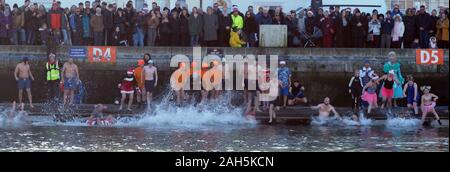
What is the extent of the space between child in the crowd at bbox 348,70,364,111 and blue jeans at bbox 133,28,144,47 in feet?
22.0

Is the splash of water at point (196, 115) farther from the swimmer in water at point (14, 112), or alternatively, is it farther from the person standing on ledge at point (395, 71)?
the person standing on ledge at point (395, 71)

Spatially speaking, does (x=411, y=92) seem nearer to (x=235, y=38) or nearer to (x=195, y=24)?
(x=235, y=38)

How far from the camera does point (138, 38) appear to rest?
24547 mm

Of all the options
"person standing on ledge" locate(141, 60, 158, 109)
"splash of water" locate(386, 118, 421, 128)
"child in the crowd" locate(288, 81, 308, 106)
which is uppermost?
"person standing on ledge" locate(141, 60, 158, 109)

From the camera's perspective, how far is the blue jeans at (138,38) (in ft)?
80.2

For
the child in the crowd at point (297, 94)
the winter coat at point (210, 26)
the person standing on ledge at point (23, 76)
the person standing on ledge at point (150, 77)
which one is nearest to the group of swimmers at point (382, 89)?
the child in the crowd at point (297, 94)

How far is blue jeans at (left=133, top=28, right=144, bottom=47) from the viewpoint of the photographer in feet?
80.2

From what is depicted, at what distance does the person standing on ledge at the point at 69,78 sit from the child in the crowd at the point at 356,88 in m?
8.25

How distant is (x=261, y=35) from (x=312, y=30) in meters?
1.64

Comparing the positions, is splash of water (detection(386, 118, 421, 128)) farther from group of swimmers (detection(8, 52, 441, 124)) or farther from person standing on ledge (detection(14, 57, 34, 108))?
person standing on ledge (detection(14, 57, 34, 108))

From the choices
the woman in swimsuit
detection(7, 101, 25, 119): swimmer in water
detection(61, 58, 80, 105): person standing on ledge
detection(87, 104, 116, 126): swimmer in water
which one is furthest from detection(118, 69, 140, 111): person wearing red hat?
the woman in swimsuit

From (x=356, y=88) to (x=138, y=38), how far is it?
23.1 feet

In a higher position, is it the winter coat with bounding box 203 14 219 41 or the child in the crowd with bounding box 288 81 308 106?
the winter coat with bounding box 203 14 219 41

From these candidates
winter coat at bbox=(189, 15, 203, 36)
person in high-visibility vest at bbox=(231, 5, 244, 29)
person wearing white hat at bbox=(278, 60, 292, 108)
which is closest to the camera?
person wearing white hat at bbox=(278, 60, 292, 108)
